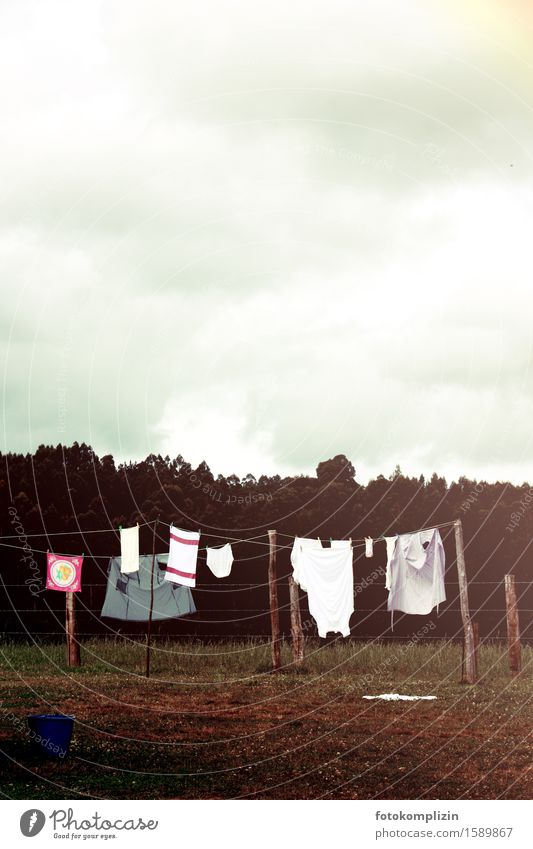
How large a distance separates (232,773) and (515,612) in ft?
33.0

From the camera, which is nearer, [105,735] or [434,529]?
[105,735]

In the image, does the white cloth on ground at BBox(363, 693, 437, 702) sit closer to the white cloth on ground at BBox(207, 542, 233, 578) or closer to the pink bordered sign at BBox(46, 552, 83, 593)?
the white cloth on ground at BBox(207, 542, 233, 578)

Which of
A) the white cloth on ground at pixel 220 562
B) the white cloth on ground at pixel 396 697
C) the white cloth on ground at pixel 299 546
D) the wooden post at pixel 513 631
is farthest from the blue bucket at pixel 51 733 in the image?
the white cloth on ground at pixel 220 562

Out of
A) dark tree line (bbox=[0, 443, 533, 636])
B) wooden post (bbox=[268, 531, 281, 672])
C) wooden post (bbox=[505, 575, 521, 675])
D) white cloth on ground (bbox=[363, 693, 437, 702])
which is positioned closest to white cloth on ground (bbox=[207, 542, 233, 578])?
wooden post (bbox=[268, 531, 281, 672])

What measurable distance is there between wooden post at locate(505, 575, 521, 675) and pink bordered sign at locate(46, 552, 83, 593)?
29.0 ft

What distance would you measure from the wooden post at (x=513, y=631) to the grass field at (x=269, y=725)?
10.7 inches

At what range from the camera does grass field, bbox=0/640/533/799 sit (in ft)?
31.9

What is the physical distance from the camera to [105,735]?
12133 millimetres

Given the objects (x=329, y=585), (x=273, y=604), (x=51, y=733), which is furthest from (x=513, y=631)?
(x=51, y=733)

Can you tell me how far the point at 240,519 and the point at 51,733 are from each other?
17.7 m
